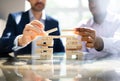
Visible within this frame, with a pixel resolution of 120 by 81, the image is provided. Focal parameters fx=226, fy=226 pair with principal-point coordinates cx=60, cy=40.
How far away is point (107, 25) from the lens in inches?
42.3

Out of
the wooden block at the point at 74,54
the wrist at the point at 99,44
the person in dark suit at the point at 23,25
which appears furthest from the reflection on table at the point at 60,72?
the person in dark suit at the point at 23,25

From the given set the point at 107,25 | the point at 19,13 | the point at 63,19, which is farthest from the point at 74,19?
the point at 19,13

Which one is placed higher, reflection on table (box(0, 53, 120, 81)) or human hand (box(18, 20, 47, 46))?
reflection on table (box(0, 53, 120, 81))

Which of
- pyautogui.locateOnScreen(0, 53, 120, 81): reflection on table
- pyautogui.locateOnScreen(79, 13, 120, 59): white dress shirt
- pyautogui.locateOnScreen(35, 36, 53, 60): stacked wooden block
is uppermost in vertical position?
pyautogui.locateOnScreen(0, 53, 120, 81): reflection on table

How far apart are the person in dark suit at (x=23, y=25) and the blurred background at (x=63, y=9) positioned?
0.03 m

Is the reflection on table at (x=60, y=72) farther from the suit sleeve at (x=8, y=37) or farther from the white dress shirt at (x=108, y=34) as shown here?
the suit sleeve at (x=8, y=37)

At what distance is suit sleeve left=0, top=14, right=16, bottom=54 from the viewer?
997 millimetres

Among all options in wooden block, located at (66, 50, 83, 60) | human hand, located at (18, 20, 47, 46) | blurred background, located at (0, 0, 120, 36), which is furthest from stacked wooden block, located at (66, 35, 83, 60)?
blurred background, located at (0, 0, 120, 36)

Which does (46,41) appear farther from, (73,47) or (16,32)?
(16,32)

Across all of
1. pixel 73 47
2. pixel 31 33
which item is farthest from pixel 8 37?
pixel 73 47

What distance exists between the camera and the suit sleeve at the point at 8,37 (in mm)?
997

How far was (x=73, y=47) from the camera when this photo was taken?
34.0 inches

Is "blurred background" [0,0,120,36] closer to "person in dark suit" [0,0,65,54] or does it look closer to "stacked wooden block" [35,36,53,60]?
"person in dark suit" [0,0,65,54]

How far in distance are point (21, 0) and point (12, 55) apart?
312mm
